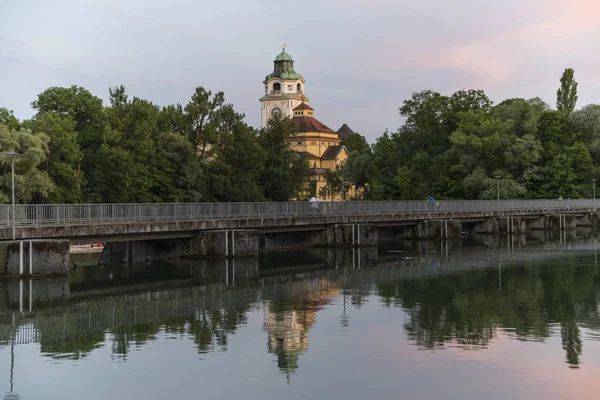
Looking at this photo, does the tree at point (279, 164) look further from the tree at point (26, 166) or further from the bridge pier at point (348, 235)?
the tree at point (26, 166)

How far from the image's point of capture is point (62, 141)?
55594mm

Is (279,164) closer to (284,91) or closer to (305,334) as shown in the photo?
(305,334)

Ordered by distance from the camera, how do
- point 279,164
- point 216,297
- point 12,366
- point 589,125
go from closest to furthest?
point 12,366, point 216,297, point 279,164, point 589,125

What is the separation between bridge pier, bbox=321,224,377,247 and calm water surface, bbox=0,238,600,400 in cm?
1627

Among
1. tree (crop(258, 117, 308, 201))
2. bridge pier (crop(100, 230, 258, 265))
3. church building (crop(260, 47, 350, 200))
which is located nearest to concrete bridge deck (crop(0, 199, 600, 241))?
bridge pier (crop(100, 230, 258, 265))

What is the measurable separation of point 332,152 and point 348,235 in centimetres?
11873

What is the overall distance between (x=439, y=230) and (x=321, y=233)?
43.7 feet

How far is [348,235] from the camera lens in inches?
2384

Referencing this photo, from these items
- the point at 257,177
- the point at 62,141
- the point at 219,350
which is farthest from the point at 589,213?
the point at 219,350

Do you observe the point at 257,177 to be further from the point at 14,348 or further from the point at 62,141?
the point at 14,348

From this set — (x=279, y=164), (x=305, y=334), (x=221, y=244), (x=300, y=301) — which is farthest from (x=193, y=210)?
(x=279, y=164)

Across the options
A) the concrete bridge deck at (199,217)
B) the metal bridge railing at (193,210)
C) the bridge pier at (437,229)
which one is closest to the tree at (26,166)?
the concrete bridge deck at (199,217)

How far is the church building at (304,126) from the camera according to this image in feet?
568

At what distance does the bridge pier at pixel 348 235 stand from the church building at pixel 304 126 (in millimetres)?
91685
